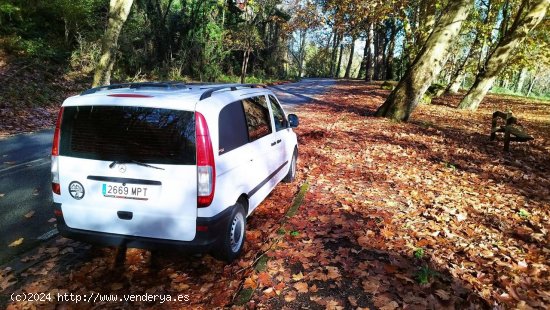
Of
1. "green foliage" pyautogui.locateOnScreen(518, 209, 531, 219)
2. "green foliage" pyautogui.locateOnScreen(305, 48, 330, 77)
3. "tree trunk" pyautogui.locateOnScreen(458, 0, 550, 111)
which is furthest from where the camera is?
"green foliage" pyautogui.locateOnScreen(305, 48, 330, 77)

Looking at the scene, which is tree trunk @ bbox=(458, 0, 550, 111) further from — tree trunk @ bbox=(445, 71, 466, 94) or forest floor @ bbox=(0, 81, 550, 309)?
forest floor @ bbox=(0, 81, 550, 309)

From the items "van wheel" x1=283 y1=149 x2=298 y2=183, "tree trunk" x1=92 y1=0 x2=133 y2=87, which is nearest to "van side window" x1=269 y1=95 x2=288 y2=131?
"van wheel" x1=283 y1=149 x2=298 y2=183

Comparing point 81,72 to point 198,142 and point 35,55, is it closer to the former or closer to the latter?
point 35,55

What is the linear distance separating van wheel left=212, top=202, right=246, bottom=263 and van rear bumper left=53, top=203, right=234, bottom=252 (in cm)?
15

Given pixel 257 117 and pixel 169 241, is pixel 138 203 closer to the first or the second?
pixel 169 241

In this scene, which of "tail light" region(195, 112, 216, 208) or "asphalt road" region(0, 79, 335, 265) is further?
"asphalt road" region(0, 79, 335, 265)

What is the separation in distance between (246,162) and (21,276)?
9.16 feet

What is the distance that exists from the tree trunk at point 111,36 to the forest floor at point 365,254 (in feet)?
26.0

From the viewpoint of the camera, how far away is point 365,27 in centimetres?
2823

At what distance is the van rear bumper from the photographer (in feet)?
12.1

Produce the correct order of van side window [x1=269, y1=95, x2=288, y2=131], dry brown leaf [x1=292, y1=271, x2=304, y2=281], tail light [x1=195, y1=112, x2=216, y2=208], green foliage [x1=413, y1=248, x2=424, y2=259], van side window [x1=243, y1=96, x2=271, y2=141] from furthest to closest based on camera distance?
van side window [x1=269, y1=95, x2=288, y2=131] < van side window [x1=243, y1=96, x2=271, y2=141] < green foliage [x1=413, y1=248, x2=424, y2=259] < dry brown leaf [x1=292, y1=271, x2=304, y2=281] < tail light [x1=195, y1=112, x2=216, y2=208]

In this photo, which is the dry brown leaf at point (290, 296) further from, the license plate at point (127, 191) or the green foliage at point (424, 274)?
the license plate at point (127, 191)

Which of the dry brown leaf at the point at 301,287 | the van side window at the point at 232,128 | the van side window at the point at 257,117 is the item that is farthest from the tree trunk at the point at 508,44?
Result: the dry brown leaf at the point at 301,287

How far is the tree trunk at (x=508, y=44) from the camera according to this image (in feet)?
49.2
